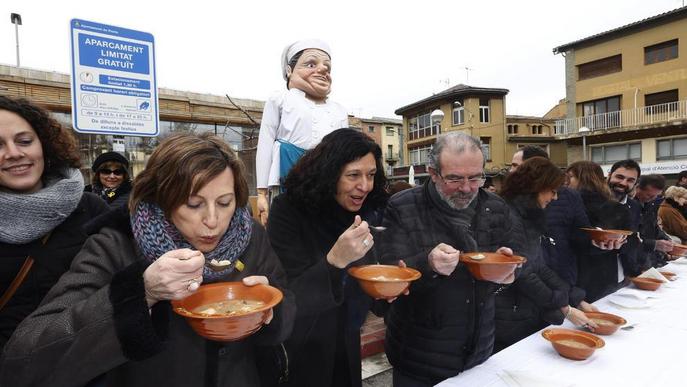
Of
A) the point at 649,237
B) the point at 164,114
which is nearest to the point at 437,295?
the point at 649,237

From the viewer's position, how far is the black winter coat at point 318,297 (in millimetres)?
1504

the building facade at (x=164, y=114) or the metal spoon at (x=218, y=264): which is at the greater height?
the building facade at (x=164, y=114)

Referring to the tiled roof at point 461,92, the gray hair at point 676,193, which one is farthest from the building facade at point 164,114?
the tiled roof at point 461,92

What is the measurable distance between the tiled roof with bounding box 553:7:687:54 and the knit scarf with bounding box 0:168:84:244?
88.0 ft

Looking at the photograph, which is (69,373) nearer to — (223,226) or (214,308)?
(214,308)

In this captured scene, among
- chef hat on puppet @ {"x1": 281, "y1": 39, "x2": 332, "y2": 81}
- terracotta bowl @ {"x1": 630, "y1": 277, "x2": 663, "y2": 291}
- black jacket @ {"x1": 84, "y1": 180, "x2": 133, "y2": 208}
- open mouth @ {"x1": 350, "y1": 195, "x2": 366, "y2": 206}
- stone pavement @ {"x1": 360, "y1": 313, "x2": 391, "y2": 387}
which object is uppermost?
chef hat on puppet @ {"x1": 281, "y1": 39, "x2": 332, "y2": 81}

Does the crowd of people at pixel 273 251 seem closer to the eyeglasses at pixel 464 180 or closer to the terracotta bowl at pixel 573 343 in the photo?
the eyeglasses at pixel 464 180

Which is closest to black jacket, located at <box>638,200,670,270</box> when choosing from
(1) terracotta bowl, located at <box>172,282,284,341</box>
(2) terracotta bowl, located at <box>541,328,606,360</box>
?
(2) terracotta bowl, located at <box>541,328,606,360</box>

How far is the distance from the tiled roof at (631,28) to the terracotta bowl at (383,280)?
2596 centimetres

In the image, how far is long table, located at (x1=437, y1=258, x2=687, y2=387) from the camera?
161 centimetres

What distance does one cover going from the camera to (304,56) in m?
2.41

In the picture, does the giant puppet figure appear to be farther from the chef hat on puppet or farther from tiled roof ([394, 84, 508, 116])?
tiled roof ([394, 84, 508, 116])

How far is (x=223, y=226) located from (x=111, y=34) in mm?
2509

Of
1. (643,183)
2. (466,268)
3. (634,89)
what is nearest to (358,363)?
(466,268)
